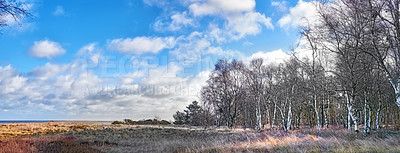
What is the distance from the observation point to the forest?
12.0 meters

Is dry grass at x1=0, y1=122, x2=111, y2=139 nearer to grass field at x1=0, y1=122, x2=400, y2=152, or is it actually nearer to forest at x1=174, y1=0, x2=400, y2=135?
grass field at x1=0, y1=122, x2=400, y2=152

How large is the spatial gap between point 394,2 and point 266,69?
19.0 meters

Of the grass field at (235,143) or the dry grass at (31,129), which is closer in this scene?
the grass field at (235,143)

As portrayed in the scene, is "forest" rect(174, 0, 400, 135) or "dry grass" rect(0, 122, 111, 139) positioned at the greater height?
"forest" rect(174, 0, 400, 135)

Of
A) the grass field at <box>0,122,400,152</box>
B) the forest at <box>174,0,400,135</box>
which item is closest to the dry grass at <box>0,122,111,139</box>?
the grass field at <box>0,122,400,152</box>

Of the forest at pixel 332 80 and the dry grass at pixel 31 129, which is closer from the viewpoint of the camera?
the forest at pixel 332 80

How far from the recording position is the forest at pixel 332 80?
11984 mm

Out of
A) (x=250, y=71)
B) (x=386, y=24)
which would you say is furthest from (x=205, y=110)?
(x=386, y=24)

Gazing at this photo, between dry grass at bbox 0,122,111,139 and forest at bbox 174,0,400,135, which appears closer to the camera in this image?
forest at bbox 174,0,400,135

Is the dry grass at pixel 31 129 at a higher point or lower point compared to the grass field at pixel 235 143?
lower

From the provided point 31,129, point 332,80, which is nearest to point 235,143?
point 332,80

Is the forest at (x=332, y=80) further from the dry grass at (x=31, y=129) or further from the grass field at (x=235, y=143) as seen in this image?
the dry grass at (x=31, y=129)

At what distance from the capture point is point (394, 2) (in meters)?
10.8

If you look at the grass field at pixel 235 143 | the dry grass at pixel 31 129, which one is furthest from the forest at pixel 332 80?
the dry grass at pixel 31 129
